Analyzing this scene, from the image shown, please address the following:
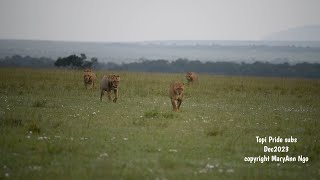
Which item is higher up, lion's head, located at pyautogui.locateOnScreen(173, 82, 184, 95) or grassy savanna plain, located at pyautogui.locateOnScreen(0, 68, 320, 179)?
lion's head, located at pyautogui.locateOnScreen(173, 82, 184, 95)

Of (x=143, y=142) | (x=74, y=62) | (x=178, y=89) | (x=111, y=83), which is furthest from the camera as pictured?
(x=74, y=62)

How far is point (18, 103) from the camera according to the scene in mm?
24781

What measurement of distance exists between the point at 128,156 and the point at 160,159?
0.88 m

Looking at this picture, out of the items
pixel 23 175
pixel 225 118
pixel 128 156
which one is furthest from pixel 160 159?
pixel 225 118

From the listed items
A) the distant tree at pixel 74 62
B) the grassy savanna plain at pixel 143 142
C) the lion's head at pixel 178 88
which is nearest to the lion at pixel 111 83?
the grassy savanna plain at pixel 143 142

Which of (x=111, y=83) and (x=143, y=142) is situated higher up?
(x=111, y=83)

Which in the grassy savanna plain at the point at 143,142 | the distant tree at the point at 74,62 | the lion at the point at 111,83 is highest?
the lion at the point at 111,83

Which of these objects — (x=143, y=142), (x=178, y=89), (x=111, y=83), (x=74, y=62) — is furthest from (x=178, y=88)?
(x=74, y=62)

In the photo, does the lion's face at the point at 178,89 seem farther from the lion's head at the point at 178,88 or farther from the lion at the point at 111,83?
the lion at the point at 111,83

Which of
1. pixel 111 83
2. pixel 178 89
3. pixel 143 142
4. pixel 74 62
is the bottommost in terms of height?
pixel 74 62

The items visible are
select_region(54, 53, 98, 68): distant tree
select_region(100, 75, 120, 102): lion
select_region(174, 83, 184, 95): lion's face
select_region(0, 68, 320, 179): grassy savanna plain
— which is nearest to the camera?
select_region(0, 68, 320, 179): grassy savanna plain

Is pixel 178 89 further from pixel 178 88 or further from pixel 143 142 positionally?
pixel 143 142

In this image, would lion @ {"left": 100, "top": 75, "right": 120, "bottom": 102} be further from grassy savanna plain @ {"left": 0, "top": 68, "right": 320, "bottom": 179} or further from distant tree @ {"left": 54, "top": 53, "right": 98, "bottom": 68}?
distant tree @ {"left": 54, "top": 53, "right": 98, "bottom": 68}

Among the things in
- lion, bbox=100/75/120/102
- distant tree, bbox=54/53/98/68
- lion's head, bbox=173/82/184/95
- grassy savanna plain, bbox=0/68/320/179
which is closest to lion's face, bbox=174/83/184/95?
lion's head, bbox=173/82/184/95
